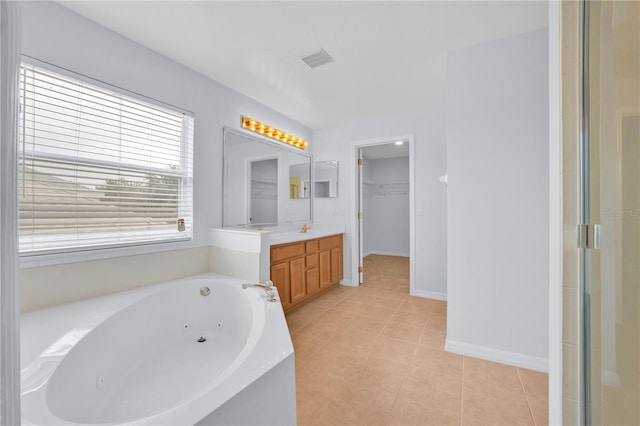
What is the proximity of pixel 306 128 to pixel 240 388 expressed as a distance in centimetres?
361

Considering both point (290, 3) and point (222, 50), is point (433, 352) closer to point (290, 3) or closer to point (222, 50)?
point (290, 3)

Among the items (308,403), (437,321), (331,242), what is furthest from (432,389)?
(331,242)

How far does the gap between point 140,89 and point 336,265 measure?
279 cm

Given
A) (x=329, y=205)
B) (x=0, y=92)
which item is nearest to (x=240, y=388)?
(x=0, y=92)

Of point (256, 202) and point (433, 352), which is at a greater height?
point (256, 202)

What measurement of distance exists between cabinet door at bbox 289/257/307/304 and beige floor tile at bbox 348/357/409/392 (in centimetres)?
111

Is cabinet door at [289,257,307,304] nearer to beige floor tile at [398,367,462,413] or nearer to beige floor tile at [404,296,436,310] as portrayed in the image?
beige floor tile at [404,296,436,310]

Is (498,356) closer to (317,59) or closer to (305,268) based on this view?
(305,268)

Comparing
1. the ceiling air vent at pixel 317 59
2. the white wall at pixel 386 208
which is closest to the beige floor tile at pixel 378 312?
the ceiling air vent at pixel 317 59

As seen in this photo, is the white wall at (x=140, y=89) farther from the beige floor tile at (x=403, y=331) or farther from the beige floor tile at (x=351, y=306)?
the beige floor tile at (x=403, y=331)

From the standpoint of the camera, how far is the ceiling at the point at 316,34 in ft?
5.67

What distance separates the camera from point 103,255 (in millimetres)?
1903

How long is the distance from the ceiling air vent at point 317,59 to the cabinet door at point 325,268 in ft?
6.65

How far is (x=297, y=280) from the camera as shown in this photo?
9.96 feet
